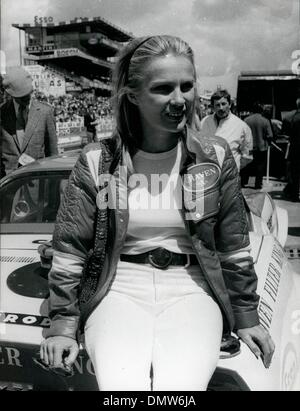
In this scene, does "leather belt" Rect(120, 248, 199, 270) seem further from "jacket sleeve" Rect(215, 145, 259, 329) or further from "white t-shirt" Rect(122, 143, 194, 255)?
"jacket sleeve" Rect(215, 145, 259, 329)

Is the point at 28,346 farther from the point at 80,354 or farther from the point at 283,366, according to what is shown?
the point at 283,366

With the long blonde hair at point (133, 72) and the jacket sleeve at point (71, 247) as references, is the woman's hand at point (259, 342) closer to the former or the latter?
the jacket sleeve at point (71, 247)

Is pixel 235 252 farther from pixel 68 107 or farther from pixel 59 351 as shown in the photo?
pixel 68 107

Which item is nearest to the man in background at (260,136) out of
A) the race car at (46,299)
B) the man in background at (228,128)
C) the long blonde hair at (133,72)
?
the man in background at (228,128)

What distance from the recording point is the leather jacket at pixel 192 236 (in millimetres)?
1718

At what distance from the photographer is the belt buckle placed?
174cm

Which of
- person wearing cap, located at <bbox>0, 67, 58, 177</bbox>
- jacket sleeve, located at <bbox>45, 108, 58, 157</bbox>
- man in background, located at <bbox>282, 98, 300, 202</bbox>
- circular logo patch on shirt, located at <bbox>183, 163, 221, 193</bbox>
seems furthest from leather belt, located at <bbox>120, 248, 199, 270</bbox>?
man in background, located at <bbox>282, 98, 300, 202</bbox>

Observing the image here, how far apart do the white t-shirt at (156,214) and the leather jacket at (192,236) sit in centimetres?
4

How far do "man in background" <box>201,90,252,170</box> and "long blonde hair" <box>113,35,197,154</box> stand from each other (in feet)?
12.2

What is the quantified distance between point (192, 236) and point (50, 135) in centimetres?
300

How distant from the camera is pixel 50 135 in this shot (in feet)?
14.6

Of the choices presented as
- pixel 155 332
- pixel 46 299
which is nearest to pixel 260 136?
pixel 46 299

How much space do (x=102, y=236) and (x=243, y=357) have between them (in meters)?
0.67

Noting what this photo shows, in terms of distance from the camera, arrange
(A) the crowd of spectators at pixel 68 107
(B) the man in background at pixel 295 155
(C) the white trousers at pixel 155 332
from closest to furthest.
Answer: (C) the white trousers at pixel 155 332
(B) the man in background at pixel 295 155
(A) the crowd of spectators at pixel 68 107
